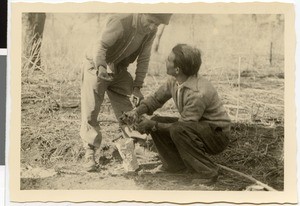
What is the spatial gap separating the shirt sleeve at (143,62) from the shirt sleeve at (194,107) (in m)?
0.12

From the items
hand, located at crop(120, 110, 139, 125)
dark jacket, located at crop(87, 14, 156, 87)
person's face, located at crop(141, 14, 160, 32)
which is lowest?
hand, located at crop(120, 110, 139, 125)

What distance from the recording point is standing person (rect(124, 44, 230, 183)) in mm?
1112

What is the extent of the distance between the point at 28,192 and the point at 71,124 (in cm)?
19

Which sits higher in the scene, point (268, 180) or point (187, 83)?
point (187, 83)

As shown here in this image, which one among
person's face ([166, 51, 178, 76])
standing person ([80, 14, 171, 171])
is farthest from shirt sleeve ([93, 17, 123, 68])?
person's face ([166, 51, 178, 76])

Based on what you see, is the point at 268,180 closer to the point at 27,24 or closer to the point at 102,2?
the point at 102,2

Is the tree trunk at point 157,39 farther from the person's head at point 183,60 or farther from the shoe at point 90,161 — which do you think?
the shoe at point 90,161

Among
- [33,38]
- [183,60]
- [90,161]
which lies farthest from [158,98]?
[33,38]

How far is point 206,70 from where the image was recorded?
1.13m

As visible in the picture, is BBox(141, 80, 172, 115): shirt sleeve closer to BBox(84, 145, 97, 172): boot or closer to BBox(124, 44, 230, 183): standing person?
BBox(124, 44, 230, 183): standing person

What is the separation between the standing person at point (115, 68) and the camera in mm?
1131

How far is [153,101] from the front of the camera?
1.13 meters

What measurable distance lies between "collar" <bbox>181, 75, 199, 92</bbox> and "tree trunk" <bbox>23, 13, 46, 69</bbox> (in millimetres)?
356

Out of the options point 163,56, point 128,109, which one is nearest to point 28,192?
point 128,109
